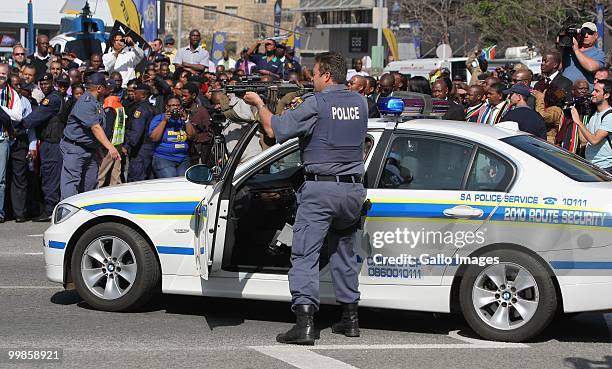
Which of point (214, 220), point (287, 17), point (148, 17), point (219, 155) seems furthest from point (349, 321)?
point (287, 17)

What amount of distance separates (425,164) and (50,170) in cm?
818

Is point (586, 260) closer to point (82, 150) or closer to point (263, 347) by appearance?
point (263, 347)

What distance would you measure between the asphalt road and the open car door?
1.68 feet

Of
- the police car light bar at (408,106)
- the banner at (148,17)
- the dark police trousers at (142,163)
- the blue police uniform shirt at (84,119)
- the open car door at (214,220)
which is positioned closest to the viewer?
the open car door at (214,220)

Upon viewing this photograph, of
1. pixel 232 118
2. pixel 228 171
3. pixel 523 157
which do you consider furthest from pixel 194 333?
pixel 232 118

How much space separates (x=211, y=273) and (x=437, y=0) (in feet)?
146

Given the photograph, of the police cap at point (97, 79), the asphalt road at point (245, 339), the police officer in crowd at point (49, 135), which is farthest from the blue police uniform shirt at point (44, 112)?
the asphalt road at point (245, 339)

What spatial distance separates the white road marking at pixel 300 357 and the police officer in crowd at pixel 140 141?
763 cm

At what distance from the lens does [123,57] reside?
728 inches

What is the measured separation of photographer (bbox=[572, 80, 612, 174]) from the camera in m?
10.1

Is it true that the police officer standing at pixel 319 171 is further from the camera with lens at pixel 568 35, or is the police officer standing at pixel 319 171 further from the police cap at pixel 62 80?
the police cap at pixel 62 80

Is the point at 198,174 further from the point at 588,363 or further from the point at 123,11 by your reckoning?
the point at 123,11

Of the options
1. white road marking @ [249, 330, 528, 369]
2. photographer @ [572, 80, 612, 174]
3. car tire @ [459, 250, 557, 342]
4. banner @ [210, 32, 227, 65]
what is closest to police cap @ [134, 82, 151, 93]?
photographer @ [572, 80, 612, 174]

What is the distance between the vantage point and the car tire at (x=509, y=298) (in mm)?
7359
